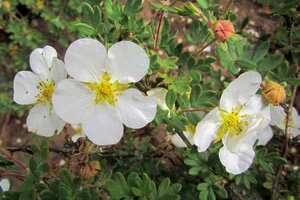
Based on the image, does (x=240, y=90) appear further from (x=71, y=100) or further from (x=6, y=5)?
(x=6, y=5)

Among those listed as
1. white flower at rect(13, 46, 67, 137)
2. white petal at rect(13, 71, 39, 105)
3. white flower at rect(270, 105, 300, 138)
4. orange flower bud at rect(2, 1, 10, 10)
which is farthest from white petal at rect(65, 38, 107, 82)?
orange flower bud at rect(2, 1, 10, 10)

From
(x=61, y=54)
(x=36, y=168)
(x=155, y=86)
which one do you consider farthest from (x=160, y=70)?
(x=61, y=54)

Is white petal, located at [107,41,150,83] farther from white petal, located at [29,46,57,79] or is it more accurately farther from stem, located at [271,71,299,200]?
stem, located at [271,71,299,200]

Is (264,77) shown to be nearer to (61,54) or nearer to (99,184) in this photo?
(99,184)

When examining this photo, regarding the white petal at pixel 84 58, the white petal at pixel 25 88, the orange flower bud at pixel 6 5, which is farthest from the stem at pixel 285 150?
the orange flower bud at pixel 6 5

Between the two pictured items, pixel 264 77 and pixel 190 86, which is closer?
pixel 190 86

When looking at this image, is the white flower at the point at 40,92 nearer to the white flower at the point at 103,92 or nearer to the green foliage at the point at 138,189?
the white flower at the point at 103,92

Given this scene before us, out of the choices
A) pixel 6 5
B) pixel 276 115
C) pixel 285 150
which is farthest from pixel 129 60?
pixel 6 5
